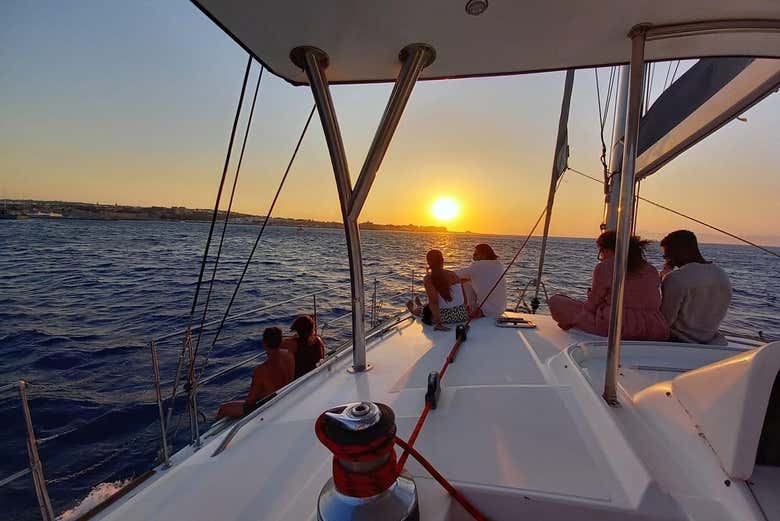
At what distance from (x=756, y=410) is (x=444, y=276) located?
2.45 metres

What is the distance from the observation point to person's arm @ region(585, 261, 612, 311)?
2426 mm

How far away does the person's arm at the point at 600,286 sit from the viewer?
2.43 metres

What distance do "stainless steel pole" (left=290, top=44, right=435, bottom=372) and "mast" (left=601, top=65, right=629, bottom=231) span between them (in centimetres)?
274

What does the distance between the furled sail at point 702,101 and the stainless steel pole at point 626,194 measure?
1285 mm

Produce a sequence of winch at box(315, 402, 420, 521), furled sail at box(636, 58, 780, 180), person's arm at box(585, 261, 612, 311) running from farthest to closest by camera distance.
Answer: person's arm at box(585, 261, 612, 311) < furled sail at box(636, 58, 780, 180) < winch at box(315, 402, 420, 521)

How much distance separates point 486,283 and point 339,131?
2.42m

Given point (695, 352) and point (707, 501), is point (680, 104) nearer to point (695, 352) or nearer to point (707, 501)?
point (695, 352)

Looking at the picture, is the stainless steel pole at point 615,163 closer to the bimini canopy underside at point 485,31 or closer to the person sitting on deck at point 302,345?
the bimini canopy underside at point 485,31

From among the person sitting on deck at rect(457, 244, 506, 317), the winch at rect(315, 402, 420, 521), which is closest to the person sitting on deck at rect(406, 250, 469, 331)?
the person sitting on deck at rect(457, 244, 506, 317)

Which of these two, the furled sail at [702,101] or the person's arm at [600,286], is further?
the person's arm at [600,286]

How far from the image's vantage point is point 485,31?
1.29 m

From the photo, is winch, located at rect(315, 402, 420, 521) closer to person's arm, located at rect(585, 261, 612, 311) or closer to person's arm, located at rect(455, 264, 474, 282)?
person's arm, located at rect(585, 261, 612, 311)

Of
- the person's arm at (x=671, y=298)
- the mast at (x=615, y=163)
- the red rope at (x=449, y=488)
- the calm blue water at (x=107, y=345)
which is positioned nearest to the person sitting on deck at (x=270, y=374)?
the calm blue water at (x=107, y=345)

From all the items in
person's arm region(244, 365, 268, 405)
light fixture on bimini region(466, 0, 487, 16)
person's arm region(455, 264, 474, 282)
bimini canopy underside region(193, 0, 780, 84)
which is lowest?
person's arm region(244, 365, 268, 405)
